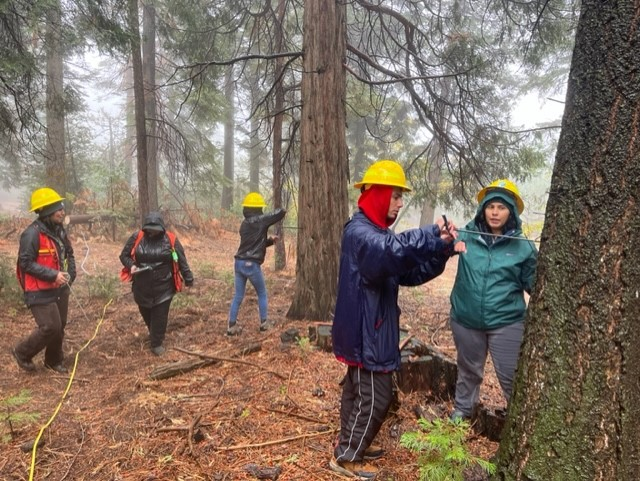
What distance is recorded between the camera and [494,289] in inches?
119

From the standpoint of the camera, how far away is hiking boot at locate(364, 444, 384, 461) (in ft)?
9.61

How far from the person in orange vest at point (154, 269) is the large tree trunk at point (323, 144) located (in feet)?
6.05

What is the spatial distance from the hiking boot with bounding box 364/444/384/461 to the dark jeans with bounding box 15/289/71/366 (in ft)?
13.6

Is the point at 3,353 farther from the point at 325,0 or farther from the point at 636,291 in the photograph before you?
the point at 636,291

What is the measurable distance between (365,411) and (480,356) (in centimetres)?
106

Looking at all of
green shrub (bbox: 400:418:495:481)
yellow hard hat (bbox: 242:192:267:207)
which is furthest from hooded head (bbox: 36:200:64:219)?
green shrub (bbox: 400:418:495:481)

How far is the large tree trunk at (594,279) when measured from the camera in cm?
179

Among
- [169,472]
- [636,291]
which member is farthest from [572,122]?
[169,472]


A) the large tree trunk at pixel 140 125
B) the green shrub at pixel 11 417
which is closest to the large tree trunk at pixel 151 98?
the large tree trunk at pixel 140 125

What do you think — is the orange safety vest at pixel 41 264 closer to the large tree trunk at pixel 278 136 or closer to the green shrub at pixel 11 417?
the green shrub at pixel 11 417

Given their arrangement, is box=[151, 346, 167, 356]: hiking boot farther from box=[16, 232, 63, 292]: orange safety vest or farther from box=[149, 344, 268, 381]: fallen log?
box=[16, 232, 63, 292]: orange safety vest

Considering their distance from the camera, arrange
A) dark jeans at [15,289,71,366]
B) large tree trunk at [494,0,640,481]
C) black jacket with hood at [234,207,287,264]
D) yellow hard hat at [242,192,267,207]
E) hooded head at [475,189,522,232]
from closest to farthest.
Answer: large tree trunk at [494,0,640,481]
hooded head at [475,189,522,232]
dark jeans at [15,289,71,366]
black jacket with hood at [234,207,287,264]
yellow hard hat at [242,192,267,207]

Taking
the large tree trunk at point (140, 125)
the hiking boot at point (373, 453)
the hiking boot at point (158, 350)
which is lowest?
the hiking boot at point (158, 350)

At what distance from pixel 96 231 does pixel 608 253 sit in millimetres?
15896
